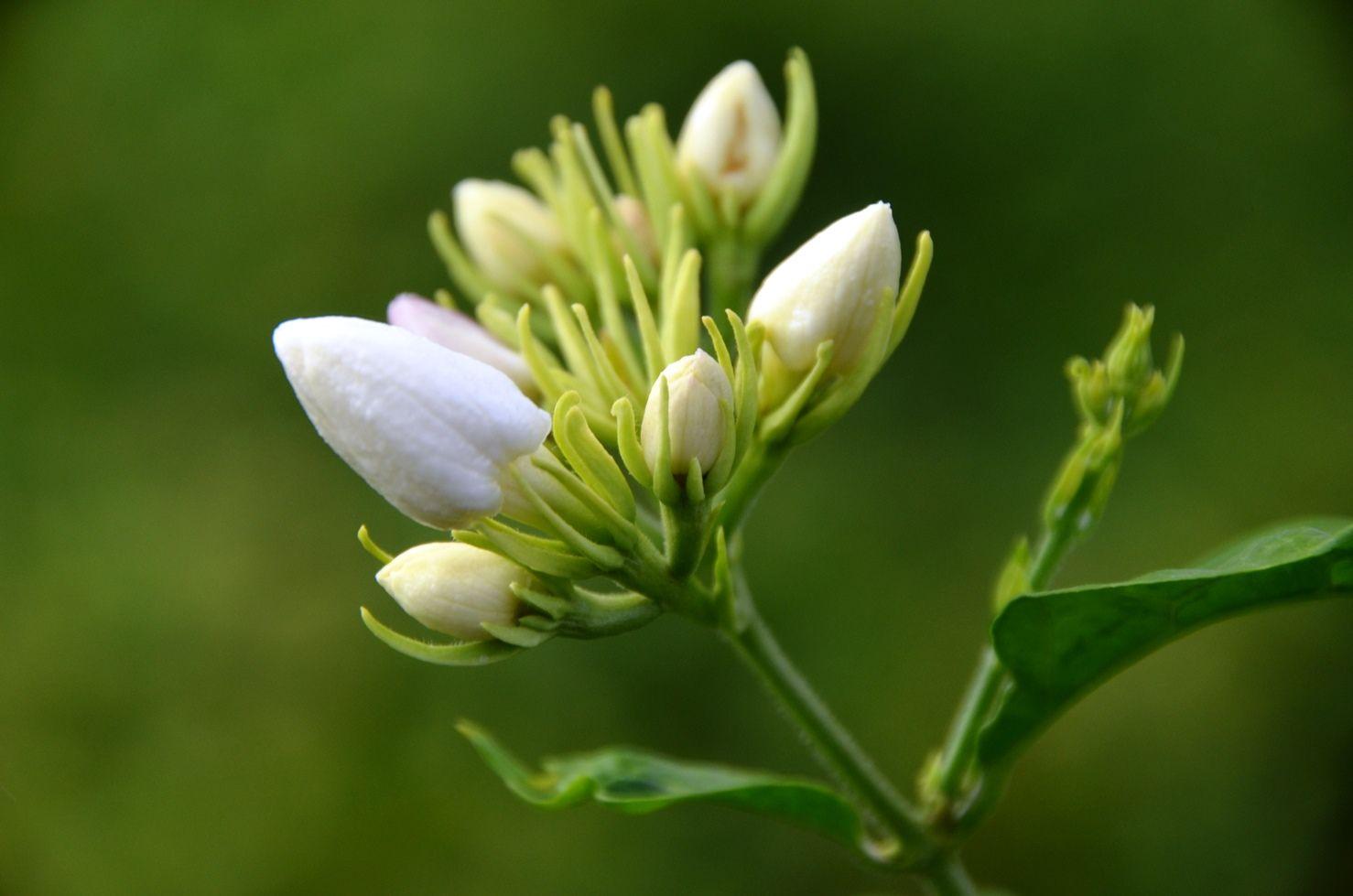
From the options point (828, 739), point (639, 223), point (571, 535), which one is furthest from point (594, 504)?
point (639, 223)

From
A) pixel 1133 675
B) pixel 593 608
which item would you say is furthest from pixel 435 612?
pixel 1133 675

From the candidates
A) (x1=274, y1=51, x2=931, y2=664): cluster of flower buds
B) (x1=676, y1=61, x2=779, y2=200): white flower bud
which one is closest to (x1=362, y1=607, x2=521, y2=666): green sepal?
(x1=274, y1=51, x2=931, y2=664): cluster of flower buds

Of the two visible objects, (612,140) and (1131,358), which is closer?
(1131,358)

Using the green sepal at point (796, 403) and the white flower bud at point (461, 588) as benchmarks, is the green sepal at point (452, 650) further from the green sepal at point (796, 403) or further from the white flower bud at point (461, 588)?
the green sepal at point (796, 403)

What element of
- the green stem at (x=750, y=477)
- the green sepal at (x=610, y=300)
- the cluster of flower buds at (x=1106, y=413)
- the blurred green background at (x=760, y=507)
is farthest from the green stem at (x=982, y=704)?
the blurred green background at (x=760, y=507)

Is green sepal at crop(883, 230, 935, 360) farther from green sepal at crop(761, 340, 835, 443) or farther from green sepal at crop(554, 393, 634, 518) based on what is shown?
green sepal at crop(554, 393, 634, 518)

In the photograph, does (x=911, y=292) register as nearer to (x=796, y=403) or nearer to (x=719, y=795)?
(x=796, y=403)
